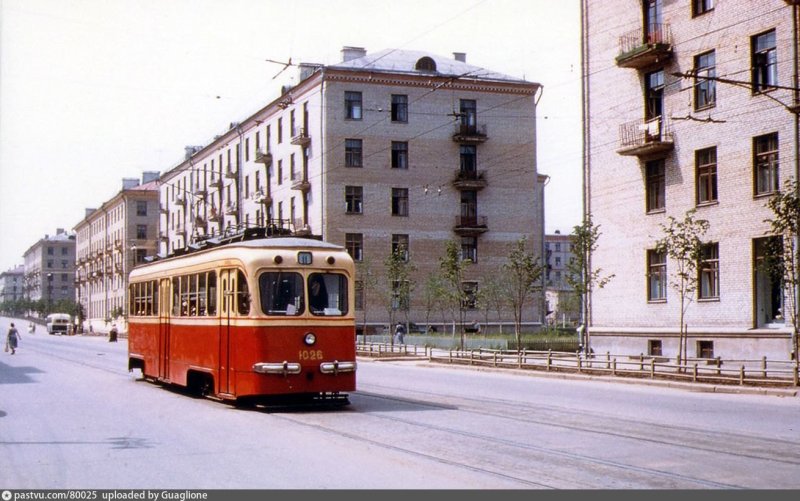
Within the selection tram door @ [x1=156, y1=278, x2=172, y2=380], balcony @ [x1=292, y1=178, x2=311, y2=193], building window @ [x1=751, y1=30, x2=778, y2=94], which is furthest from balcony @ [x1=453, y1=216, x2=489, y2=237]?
tram door @ [x1=156, y1=278, x2=172, y2=380]

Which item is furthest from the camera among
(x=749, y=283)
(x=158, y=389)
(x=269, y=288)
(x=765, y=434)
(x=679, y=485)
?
(x=749, y=283)

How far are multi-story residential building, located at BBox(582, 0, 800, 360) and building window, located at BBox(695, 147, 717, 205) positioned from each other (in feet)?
Result: 0.13

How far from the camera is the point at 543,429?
42.7ft

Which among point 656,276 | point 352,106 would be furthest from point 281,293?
point 352,106

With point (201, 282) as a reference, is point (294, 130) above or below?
above

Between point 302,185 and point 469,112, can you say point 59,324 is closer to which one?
point 302,185

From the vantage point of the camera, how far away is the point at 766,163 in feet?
94.0

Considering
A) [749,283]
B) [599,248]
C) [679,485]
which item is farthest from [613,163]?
[679,485]

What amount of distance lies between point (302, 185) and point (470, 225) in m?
10.7

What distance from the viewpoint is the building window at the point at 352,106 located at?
56.2 meters

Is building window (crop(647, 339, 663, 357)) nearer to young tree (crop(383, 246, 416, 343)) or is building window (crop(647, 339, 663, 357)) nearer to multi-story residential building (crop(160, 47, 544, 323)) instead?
young tree (crop(383, 246, 416, 343))

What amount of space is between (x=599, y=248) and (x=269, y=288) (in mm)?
22783

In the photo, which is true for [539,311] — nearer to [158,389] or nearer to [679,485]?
[158,389]

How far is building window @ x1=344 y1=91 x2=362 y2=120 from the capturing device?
5625 centimetres
